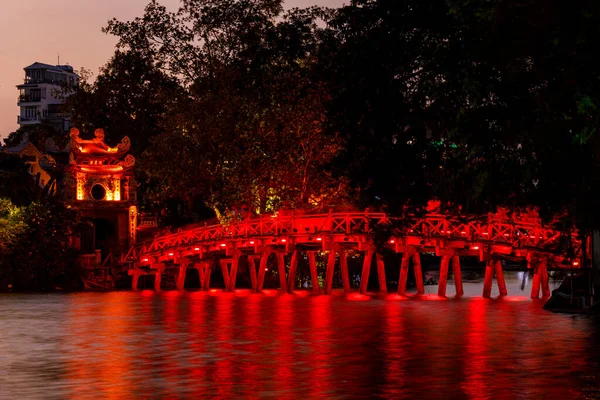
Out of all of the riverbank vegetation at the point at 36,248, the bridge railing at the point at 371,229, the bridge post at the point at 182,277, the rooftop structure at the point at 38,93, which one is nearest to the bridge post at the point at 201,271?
the bridge post at the point at 182,277

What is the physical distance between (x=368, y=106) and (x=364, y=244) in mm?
14708

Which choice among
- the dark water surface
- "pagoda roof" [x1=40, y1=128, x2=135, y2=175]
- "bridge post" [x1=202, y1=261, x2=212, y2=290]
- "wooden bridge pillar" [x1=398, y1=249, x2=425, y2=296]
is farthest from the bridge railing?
"pagoda roof" [x1=40, y1=128, x2=135, y2=175]

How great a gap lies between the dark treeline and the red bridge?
2119 mm

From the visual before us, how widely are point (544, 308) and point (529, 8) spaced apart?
22.5 metres

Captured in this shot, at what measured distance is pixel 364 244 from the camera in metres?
52.3

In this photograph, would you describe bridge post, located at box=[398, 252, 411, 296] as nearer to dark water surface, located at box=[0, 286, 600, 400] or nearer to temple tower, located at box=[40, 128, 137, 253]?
dark water surface, located at box=[0, 286, 600, 400]

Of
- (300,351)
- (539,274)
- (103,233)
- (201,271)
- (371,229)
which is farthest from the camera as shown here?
(103,233)

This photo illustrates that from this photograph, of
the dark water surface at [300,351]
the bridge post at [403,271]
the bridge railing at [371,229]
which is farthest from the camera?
the bridge post at [403,271]

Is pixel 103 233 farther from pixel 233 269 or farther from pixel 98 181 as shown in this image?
pixel 233 269

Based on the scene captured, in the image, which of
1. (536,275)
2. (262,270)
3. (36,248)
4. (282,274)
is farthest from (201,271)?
(536,275)

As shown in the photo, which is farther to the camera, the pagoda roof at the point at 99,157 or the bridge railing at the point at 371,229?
the pagoda roof at the point at 99,157

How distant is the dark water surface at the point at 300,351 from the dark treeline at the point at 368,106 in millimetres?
3843

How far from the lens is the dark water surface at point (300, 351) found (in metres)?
22.6

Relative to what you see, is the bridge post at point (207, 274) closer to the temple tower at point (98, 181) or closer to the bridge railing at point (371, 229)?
the bridge railing at point (371, 229)
